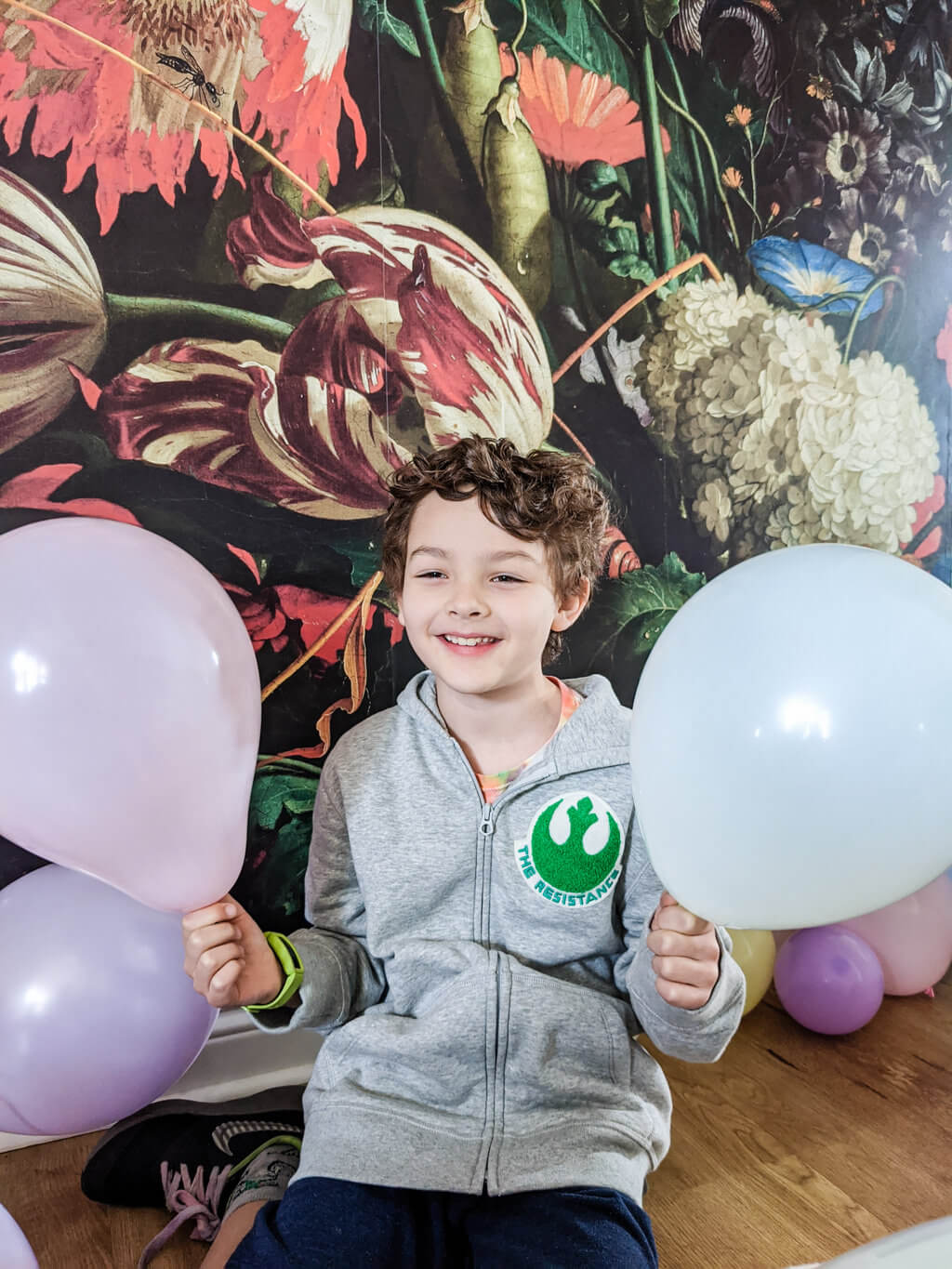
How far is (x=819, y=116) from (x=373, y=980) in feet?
5.56

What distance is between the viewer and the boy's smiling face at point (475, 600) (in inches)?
46.0

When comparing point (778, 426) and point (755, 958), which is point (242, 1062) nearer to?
point (755, 958)

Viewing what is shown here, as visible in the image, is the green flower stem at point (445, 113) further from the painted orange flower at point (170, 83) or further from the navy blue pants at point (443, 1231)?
the navy blue pants at point (443, 1231)

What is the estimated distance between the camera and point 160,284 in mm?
1454

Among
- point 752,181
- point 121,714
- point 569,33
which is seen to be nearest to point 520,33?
point 569,33

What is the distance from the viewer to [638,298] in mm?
1796

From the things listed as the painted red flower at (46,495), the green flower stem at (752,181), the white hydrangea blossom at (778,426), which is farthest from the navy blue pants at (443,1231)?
the green flower stem at (752,181)

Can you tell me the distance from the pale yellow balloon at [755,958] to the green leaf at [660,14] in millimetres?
1494

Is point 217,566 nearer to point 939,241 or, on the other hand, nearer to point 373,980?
point 373,980

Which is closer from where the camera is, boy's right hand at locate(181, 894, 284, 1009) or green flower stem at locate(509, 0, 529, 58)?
boy's right hand at locate(181, 894, 284, 1009)

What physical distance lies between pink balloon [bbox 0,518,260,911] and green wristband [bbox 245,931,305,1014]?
12 cm

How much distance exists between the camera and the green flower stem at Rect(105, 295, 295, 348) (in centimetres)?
144

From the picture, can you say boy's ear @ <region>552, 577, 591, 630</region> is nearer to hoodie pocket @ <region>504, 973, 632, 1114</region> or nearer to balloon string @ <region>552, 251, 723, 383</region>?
hoodie pocket @ <region>504, 973, 632, 1114</region>

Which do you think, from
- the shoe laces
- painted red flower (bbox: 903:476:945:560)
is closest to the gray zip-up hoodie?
the shoe laces
